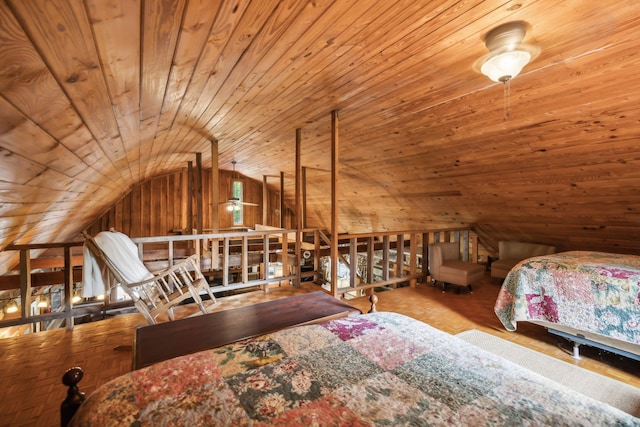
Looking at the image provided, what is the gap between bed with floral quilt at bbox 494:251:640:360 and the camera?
219cm

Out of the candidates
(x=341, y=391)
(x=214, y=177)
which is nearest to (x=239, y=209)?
(x=214, y=177)

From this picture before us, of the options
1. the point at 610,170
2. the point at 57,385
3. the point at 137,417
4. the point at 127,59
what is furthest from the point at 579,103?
the point at 57,385

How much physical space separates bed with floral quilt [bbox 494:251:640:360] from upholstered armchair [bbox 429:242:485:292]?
43.3 inches

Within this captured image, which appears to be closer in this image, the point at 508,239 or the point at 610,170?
the point at 610,170

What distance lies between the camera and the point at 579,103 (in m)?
2.48

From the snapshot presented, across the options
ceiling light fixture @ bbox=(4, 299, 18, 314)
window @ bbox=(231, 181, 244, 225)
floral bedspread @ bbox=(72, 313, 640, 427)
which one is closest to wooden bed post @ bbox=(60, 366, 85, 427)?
floral bedspread @ bbox=(72, 313, 640, 427)

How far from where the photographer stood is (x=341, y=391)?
1004 millimetres

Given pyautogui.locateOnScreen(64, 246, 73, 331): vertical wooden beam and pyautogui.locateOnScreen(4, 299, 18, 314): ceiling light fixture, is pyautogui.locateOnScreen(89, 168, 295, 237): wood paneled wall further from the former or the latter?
pyautogui.locateOnScreen(64, 246, 73, 331): vertical wooden beam

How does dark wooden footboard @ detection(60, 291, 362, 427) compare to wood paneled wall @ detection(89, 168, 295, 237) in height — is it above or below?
below

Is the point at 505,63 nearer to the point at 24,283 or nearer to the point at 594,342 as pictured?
the point at 594,342

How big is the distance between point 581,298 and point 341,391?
8.16 feet

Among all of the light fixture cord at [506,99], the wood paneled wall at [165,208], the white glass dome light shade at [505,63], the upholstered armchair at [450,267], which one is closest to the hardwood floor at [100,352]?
the upholstered armchair at [450,267]

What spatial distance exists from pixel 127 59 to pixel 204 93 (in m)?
1.02

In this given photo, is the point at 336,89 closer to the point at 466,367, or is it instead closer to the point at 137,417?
the point at 466,367
